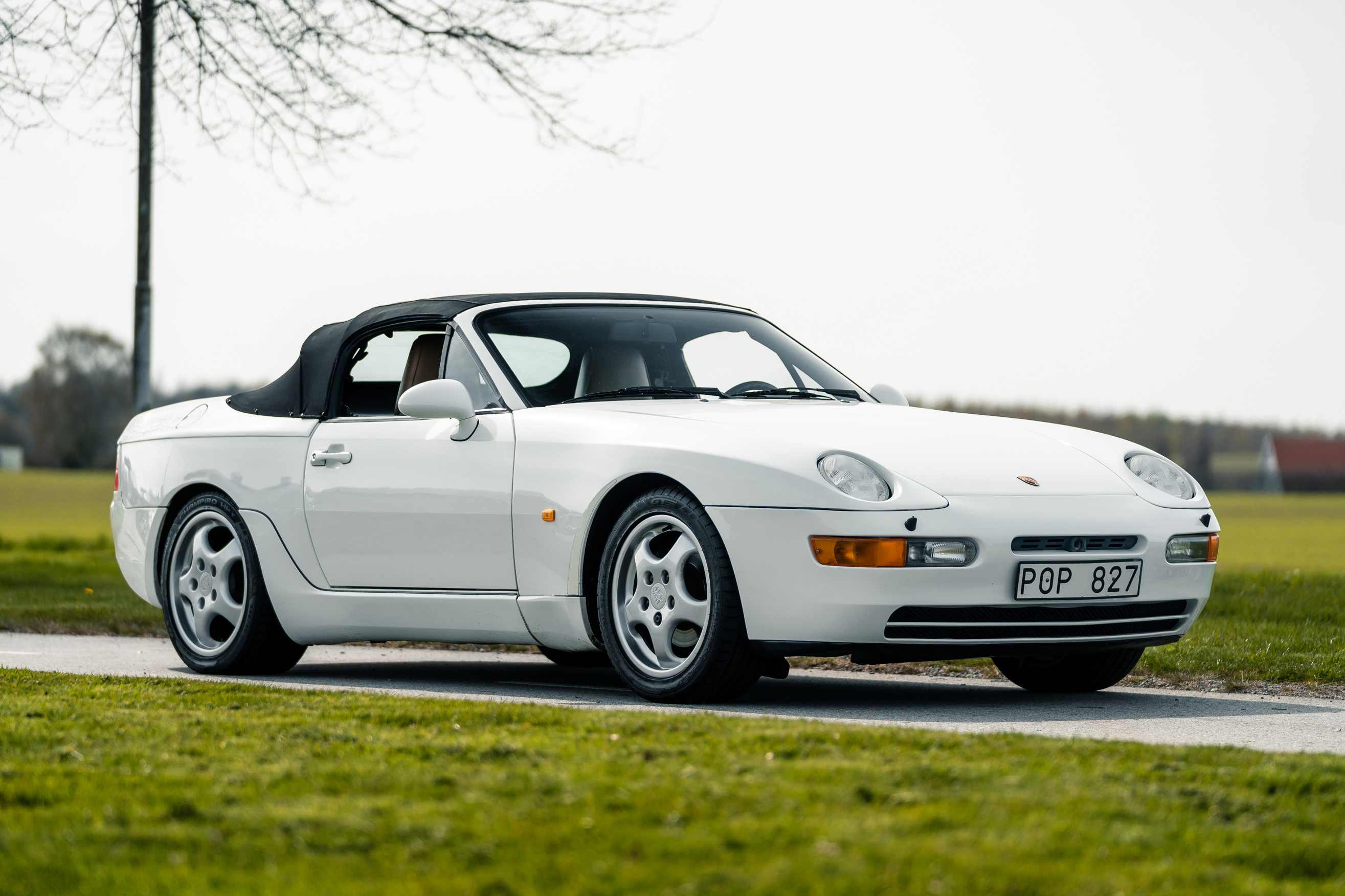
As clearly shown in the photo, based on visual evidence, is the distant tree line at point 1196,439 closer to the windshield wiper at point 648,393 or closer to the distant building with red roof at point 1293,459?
the distant building with red roof at point 1293,459

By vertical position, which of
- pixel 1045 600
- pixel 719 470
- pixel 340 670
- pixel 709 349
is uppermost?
pixel 709 349

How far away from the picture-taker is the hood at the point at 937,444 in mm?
6309

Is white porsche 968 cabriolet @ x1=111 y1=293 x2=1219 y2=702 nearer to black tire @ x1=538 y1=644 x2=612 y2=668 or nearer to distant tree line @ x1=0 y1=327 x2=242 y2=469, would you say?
black tire @ x1=538 y1=644 x2=612 y2=668

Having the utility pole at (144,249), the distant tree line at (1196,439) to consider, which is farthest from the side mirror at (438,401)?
the distant tree line at (1196,439)

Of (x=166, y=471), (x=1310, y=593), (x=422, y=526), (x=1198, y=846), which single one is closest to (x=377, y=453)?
(x=422, y=526)

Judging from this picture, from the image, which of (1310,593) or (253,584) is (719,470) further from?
(1310,593)

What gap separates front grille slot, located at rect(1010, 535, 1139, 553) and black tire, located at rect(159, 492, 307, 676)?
358 centimetres

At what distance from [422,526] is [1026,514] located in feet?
8.19

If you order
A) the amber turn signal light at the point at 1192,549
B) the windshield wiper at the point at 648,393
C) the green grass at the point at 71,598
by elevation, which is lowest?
the green grass at the point at 71,598

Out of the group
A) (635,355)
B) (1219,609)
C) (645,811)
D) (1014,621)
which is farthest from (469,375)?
(1219,609)

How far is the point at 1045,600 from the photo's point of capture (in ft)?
20.6

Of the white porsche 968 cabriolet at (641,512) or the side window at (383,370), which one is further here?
the side window at (383,370)

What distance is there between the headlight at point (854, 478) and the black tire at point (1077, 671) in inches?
58.5

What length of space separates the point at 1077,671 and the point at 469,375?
2.81 metres
